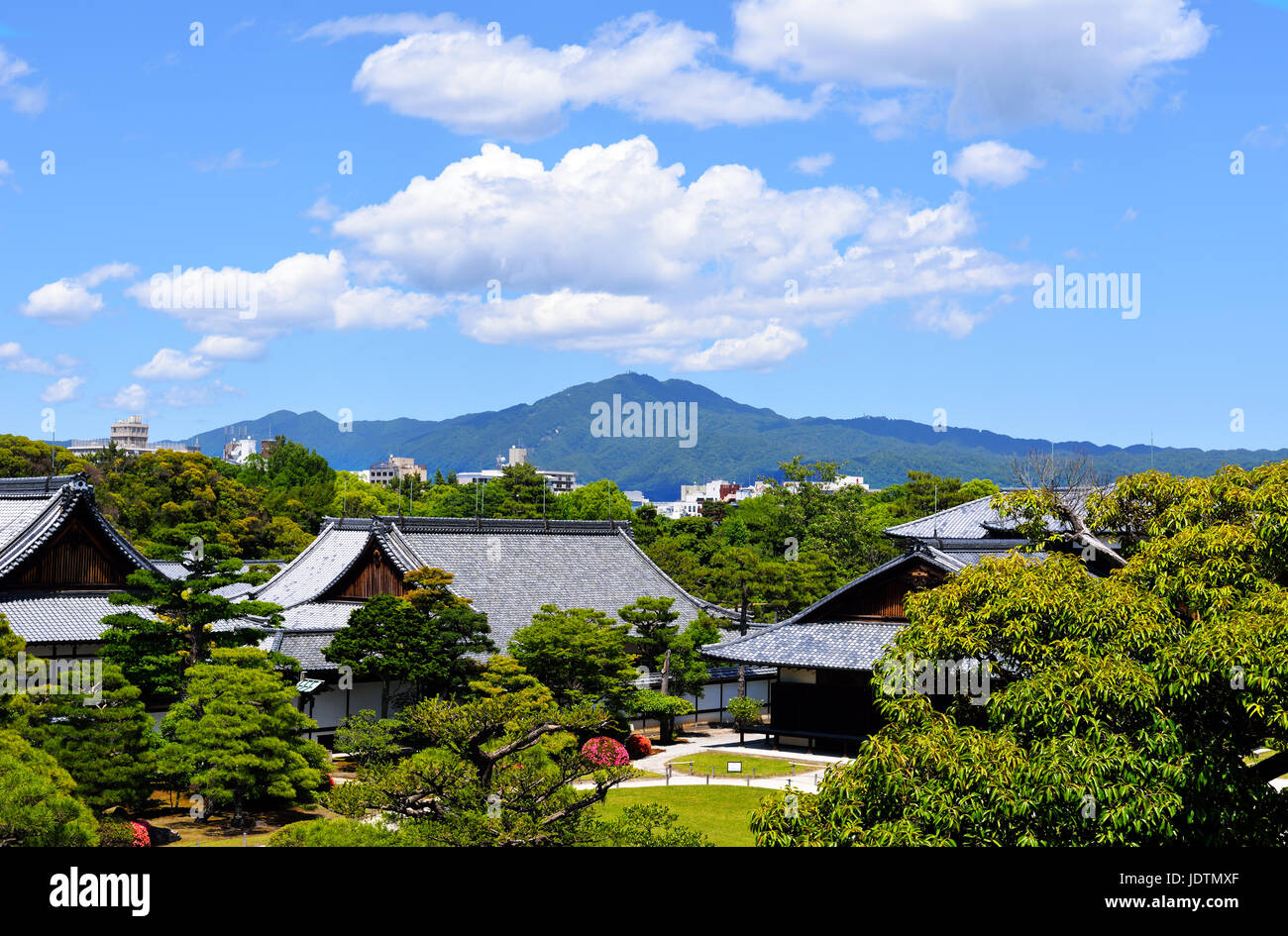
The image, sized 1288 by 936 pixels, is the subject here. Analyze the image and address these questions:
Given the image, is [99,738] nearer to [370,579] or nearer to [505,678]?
[505,678]

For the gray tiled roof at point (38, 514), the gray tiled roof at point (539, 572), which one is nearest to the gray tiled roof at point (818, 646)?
the gray tiled roof at point (539, 572)

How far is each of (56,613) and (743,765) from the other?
20.5m

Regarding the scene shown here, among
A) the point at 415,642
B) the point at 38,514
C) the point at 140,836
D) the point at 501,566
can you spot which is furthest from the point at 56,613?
the point at 501,566

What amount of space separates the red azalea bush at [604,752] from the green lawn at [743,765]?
313 cm

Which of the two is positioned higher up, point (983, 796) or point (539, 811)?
point (983, 796)

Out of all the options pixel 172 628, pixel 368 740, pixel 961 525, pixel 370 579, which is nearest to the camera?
pixel 172 628

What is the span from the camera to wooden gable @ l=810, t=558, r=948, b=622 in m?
37.1

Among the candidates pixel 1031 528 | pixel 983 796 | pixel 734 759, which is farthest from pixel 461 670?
pixel 983 796

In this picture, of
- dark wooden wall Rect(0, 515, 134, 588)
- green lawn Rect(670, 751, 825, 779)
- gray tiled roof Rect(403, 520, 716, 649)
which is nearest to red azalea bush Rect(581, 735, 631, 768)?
green lawn Rect(670, 751, 825, 779)

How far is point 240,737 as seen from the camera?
2491cm

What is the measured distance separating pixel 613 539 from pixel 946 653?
3499 centimetres

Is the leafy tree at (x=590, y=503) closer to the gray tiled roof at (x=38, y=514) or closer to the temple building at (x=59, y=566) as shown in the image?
the gray tiled roof at (x=38, y=514)

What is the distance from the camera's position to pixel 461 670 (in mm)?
34500
